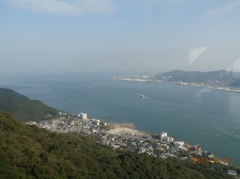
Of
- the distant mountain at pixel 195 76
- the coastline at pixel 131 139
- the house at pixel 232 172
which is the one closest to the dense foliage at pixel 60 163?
the house at pixel 232 172

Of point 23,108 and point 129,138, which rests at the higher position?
point 23,108

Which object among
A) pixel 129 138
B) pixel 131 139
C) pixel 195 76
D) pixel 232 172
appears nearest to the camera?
pixel 232 172

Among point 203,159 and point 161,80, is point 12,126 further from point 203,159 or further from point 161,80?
point 161,80

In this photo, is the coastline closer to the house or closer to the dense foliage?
the house

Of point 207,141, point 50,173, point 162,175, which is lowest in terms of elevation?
point 207,141

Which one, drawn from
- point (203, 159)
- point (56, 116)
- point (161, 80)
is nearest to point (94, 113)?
point (56, 116)

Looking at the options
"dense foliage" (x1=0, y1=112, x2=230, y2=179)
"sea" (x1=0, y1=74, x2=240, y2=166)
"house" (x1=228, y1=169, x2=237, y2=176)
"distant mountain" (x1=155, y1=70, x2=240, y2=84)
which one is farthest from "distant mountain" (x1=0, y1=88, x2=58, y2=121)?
"distant mountain" (x1=155, y1=70, x2=240, y2=84)

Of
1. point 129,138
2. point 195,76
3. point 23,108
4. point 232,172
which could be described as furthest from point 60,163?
point 195,76

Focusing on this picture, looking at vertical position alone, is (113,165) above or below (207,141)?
above

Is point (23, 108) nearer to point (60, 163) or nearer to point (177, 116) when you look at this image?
point (177, 116)
